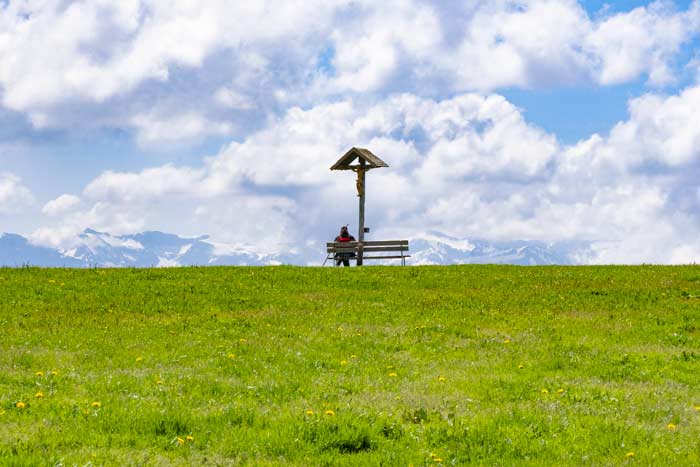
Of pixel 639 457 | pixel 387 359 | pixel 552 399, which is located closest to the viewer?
pixel 639 457

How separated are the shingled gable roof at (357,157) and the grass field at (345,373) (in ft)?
63.0

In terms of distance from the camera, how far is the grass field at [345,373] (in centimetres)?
1053

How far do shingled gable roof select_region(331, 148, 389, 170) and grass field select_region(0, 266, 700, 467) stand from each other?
19203mm

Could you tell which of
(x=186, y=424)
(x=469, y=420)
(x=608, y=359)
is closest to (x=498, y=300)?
(x=608, y=359)

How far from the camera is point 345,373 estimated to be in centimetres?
1580

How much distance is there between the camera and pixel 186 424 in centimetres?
1132

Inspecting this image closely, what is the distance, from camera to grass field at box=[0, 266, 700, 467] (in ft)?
34.6

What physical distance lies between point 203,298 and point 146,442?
55.6 feet

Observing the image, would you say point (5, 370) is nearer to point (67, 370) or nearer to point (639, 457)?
point (67, 370)

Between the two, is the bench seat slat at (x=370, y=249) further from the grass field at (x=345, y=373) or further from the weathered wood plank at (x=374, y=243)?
the grass field at (x=345, y=373)

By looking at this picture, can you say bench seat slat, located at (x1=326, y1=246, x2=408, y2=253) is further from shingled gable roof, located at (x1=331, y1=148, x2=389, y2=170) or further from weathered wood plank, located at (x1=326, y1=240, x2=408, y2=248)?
shingled gable roof, located at (x1=331, y1=148, x2=389, y2=170)

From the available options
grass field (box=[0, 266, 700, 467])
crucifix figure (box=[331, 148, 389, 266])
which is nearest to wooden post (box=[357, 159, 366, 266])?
crucifix figure (box=[331, 148, 389, 266])

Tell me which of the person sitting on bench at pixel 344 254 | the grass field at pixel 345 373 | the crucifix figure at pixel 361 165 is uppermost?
the crucifix figure at pixel 361 165

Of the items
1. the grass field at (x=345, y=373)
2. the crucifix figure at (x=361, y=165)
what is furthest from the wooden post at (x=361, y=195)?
the grass field at (x=345, y=373)
